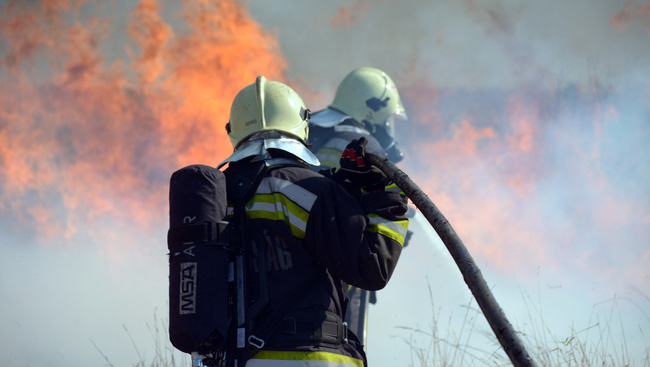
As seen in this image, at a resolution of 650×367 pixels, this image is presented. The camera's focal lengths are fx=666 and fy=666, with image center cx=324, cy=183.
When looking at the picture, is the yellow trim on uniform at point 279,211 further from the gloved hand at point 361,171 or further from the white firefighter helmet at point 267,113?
the white firefighter helmet at point 267,113

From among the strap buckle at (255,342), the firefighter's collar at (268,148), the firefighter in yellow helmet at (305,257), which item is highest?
the firefighter's collar at (268,148)

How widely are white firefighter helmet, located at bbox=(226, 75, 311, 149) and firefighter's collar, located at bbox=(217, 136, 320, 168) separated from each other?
0.11 m

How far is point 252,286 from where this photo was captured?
122 inches

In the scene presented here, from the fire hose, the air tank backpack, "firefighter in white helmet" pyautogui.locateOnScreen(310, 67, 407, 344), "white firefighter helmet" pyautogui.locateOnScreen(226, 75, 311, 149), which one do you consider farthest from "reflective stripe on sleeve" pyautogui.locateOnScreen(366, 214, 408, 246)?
"firefighter in white helmet" pyautogui.locateOnScreen(310, 67, 407, 344)

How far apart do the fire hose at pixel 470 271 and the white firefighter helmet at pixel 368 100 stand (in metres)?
4.44

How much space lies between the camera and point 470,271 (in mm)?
2729

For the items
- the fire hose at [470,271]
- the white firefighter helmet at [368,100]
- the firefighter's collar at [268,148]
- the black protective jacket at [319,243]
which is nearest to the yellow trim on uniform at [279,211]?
the black protective jacket at [319,243]

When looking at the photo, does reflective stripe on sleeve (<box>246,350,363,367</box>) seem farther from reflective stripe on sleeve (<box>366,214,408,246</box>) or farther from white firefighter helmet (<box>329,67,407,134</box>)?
white firefighter helmet (<box>329,67,407,134</box>)

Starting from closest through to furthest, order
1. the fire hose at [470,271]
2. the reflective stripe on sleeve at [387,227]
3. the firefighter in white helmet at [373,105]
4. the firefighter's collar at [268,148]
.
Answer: the fire hose at [470,271] → the reflective stripe on sleeve at [387,227] → the firefighter's collar at [268,148] → the firefighter in white helmet at [373,105]

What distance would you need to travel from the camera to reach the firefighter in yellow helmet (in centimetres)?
297

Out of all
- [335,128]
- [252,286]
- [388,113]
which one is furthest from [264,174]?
[388,113]

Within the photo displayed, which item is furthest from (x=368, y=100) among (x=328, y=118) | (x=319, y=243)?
(x=319, y=243)

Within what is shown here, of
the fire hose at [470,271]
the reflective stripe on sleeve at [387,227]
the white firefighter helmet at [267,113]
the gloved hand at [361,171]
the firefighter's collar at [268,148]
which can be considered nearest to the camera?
the fire hose at [470,271]

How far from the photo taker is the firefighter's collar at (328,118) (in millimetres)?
6758
